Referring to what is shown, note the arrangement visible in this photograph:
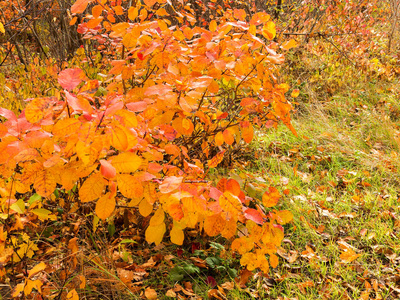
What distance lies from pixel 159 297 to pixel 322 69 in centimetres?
417

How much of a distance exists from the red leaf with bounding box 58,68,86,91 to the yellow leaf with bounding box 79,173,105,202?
12.5 inches

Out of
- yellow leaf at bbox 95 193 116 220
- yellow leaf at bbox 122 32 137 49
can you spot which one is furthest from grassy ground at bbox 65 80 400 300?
yellow leaf at bbox 122 32 137 49

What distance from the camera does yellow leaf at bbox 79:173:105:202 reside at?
1078 mm

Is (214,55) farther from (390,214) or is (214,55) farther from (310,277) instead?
(390,214)

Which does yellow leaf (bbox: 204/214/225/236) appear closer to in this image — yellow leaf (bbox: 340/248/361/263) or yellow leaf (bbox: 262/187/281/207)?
yellow leaf (bbox: 262/187/281/207)

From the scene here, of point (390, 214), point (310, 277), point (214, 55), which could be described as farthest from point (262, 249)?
point (390, 214)

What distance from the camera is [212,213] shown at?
45.9 inches

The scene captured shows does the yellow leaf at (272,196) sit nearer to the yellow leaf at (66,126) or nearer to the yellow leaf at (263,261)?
the yellow leaf at (263,261)

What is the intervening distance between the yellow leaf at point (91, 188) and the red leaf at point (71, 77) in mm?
318

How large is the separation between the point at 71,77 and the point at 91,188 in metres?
0.39

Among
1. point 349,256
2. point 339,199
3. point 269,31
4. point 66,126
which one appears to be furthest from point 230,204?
point 339,199

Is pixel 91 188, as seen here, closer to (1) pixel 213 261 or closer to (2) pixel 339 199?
(1) pixel 213 261

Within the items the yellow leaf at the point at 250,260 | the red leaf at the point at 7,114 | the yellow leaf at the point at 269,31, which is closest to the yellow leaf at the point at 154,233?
the yellow leaf at the point at 250,260

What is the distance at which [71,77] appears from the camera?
1.09m
